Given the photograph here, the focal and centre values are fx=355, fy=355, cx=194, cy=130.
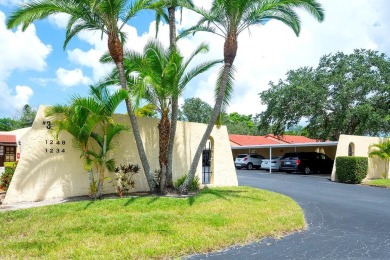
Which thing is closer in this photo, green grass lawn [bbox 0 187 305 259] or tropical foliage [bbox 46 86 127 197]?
green grass lawn [bbox 0 187 305 259]

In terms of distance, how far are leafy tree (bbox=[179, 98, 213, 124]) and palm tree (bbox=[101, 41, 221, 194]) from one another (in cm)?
3408

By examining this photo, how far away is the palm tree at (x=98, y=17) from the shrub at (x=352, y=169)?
1230cm

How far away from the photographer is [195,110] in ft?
152

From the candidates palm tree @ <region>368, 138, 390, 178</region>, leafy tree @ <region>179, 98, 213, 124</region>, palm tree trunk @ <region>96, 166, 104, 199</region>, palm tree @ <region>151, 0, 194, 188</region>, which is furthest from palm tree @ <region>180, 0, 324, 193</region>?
leafy tree @ <region>179, 98, 213, 124</region>

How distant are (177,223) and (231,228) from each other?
116 cm

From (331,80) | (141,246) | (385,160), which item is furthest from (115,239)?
(331,80)

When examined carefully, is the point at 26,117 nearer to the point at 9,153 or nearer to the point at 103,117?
the point at 9,153

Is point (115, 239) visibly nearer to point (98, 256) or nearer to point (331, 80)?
point (98, 256)

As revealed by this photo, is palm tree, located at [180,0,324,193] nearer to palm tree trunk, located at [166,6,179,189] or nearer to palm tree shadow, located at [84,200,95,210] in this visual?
palm tree trunk, located at [166,6,179,189]

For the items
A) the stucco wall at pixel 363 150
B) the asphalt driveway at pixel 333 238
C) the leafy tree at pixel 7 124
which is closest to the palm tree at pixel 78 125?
the asphalt driveway at pixel 333 238

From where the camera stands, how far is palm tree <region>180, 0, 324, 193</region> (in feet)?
34.6

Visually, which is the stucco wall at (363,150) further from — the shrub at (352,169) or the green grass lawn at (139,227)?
the green grass lawn at (139,227)

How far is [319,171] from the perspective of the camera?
85.5 feet

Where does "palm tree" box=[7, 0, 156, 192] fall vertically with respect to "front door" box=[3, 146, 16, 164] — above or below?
above
